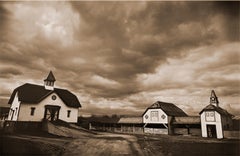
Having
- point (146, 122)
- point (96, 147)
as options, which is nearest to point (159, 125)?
point (146, 122)

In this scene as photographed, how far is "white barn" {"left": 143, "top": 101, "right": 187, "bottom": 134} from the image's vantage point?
23.6m

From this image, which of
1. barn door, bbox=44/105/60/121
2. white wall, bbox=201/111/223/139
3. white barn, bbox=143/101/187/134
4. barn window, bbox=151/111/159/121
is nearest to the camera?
barn door, bbox=44/105/60/121

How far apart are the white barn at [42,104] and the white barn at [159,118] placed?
34.9ft

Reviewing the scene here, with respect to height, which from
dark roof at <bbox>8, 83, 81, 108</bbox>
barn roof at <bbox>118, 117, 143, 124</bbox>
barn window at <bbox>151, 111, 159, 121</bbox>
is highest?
dark roof at <bbox>8, 83, 81, 108</bbox>

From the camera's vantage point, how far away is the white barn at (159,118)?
77.5 feet

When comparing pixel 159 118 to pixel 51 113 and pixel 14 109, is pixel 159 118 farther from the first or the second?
pixel 14 109

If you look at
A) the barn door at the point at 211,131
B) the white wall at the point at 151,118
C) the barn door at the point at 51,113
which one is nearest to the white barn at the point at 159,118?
the white wall at the point at 151,118

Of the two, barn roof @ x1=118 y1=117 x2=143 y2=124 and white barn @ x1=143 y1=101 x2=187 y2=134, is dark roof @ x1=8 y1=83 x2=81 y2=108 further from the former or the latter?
white barn @ x1=143 y1=101 x2=187 y2=134

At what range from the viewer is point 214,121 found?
20.1 meters

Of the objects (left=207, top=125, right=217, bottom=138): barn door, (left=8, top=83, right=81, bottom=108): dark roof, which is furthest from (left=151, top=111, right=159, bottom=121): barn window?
(left=8, top=83, right=81, bottom=108): dark roof

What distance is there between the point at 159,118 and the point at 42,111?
14.9 metres

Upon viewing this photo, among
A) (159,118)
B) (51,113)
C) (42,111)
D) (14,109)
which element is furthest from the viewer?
(159,118)

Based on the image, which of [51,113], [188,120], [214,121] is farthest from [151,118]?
[51,113]

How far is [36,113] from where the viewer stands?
643 inches
